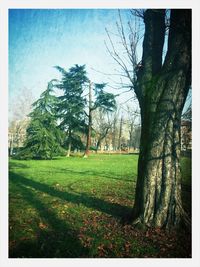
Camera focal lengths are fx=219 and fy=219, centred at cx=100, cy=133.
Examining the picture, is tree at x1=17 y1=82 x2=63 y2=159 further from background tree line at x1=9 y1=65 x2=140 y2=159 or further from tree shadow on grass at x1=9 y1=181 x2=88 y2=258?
tree shadow on grass at x1=9 y1=181 x2=88 y2=258

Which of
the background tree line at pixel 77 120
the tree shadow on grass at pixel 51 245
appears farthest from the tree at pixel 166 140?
the background tree line at pixel 77 120

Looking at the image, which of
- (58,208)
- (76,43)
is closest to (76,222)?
(58,208)

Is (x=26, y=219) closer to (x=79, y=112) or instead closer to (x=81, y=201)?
(x=81, y=201)

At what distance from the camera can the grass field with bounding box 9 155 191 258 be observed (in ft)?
12.2

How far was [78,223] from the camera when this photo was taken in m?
4.33

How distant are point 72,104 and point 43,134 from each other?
3.85 metres

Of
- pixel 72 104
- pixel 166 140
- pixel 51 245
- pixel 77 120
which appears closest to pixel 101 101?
pixel 72 104

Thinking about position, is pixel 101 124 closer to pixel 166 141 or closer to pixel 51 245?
pixel 166 141

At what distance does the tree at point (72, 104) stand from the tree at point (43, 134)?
418mm

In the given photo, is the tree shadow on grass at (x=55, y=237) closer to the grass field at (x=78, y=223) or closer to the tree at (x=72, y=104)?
the grass field at (x=78, y=223)

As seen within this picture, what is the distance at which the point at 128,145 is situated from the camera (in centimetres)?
954

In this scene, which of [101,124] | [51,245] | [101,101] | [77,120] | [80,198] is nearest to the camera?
[51,245]
